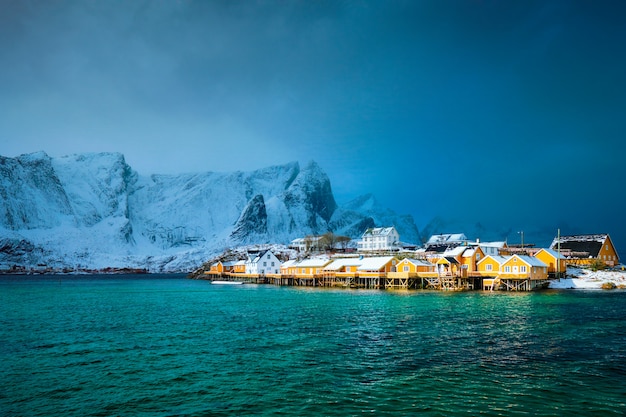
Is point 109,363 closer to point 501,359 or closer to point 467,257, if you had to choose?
point 501,359

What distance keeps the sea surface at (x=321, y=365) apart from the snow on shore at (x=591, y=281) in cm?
2893

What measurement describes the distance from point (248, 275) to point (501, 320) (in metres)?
80.2

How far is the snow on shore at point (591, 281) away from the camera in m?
62.5

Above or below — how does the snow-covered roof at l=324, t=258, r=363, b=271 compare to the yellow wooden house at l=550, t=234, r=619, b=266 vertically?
below

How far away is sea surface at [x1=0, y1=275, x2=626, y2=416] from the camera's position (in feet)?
49.6

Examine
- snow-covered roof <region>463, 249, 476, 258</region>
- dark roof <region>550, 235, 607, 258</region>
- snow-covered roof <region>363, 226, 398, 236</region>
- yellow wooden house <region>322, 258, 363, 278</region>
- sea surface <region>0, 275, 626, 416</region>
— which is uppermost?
snow-covered roof <region>363, 226, 398, 236</region>

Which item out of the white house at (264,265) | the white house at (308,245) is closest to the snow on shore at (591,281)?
the white house at (264,265)

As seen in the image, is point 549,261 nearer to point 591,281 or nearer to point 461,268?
point 591,281

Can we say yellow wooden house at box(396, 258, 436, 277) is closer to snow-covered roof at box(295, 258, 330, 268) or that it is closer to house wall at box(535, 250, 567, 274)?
house wall at box(535, 250, 567, 274)

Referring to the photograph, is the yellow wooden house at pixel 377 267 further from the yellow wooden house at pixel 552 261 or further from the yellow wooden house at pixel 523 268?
the yellow wooden house at pixel 552 261

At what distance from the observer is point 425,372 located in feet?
61.8

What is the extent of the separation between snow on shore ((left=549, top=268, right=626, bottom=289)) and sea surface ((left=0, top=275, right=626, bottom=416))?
28927 mm

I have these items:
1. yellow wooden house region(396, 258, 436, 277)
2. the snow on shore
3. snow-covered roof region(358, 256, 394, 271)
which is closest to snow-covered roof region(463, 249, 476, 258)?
yellow wooden house region(396, 258, 436, 277)

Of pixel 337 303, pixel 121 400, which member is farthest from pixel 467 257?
pixel 121 400
